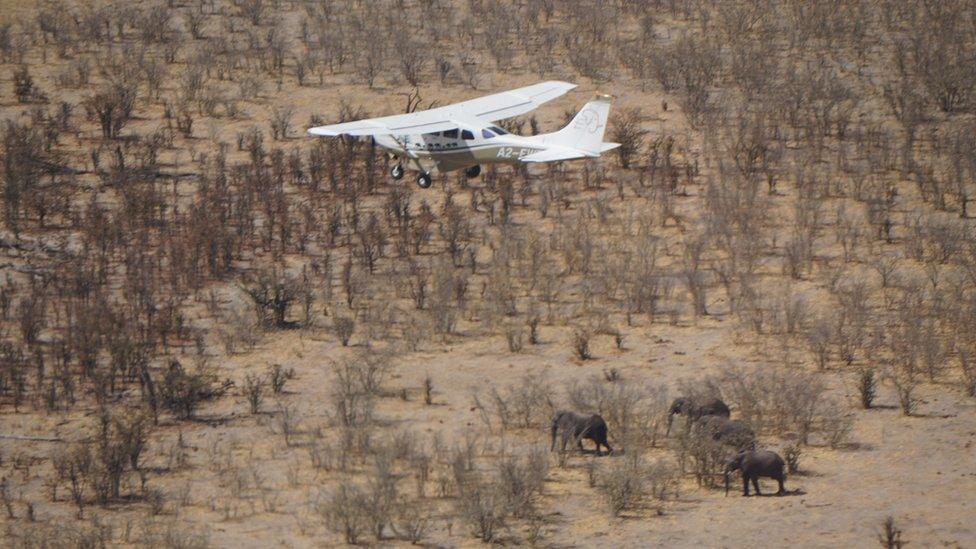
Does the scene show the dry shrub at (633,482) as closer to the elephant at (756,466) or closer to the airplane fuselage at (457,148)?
the elephant at (756,466)

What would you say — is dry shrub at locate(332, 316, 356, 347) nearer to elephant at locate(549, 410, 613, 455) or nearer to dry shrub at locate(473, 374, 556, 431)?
dry shrub at locate(473, 374, 556, 431)

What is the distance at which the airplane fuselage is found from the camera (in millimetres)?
23094

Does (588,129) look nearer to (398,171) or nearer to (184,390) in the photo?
(398,171)

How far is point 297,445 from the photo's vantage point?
1548 cm

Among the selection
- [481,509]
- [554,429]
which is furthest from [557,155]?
[481,509]

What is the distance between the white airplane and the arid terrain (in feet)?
1.78

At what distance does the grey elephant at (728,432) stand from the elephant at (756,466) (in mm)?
524

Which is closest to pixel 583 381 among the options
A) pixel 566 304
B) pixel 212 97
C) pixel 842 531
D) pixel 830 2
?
pixel 566 304

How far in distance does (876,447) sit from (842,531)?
6.88ft

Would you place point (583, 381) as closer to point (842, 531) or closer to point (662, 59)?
point (842, 531)

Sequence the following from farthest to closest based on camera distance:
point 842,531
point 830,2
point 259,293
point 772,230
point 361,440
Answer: point 830,2 < point 772,230 < point 259,293 < point 361,440 < point 842,531

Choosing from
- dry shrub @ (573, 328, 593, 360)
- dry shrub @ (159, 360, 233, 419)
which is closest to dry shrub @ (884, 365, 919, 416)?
dry shrub @ (573, 328, 593, 360)

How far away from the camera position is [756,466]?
13.8 meters

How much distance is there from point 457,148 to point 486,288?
4.06m
